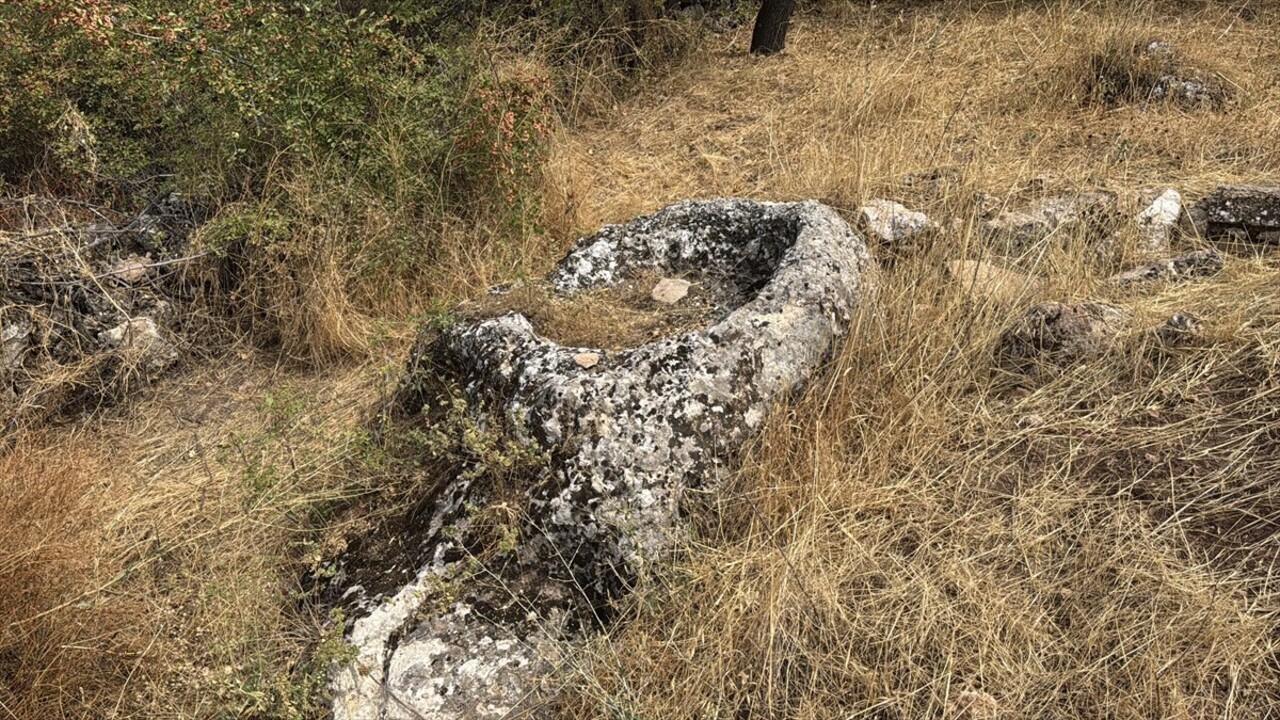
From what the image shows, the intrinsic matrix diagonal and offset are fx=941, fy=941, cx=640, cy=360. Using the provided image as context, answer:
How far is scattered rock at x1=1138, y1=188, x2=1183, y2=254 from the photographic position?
13.2ft

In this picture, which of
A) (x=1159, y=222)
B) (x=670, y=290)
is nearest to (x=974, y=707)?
(x=670, y=290)

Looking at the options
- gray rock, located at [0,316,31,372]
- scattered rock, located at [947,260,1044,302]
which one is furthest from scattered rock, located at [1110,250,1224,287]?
gray rock, located at [0,316,31,372]

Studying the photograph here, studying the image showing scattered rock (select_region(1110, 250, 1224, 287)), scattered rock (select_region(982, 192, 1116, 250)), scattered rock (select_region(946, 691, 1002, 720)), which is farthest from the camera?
scattered rock (select_region(982, 192, 1116, 250))

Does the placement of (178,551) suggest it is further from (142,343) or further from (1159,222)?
(1159,222)

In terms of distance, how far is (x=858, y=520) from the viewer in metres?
2.66

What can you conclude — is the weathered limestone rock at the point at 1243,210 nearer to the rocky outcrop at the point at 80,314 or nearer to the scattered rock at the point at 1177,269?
the scattered rock at the point at 1177,269

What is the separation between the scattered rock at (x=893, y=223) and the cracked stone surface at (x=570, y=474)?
2.92 feet

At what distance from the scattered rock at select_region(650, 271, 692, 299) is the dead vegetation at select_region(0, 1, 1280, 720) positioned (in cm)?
15

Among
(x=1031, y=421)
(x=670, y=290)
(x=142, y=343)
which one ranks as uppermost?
(x=670, y=290)

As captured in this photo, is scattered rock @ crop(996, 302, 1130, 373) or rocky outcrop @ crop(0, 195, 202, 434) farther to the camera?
rocky outcrop @ crop(0, 195, 202, 434)

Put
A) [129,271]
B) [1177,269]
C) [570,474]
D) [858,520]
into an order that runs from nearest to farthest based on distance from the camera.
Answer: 1. [570,474]
2. [858,520]
3. [1177,269]
4. [129,271]

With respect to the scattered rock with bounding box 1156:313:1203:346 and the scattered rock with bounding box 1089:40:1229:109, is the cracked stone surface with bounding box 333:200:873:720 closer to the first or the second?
the scattered rock with bounding box 1156:313:1203:346

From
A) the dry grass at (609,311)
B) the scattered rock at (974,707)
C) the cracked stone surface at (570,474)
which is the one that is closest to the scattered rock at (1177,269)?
the cracked stone surface at (570,474)

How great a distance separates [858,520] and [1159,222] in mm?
2421
